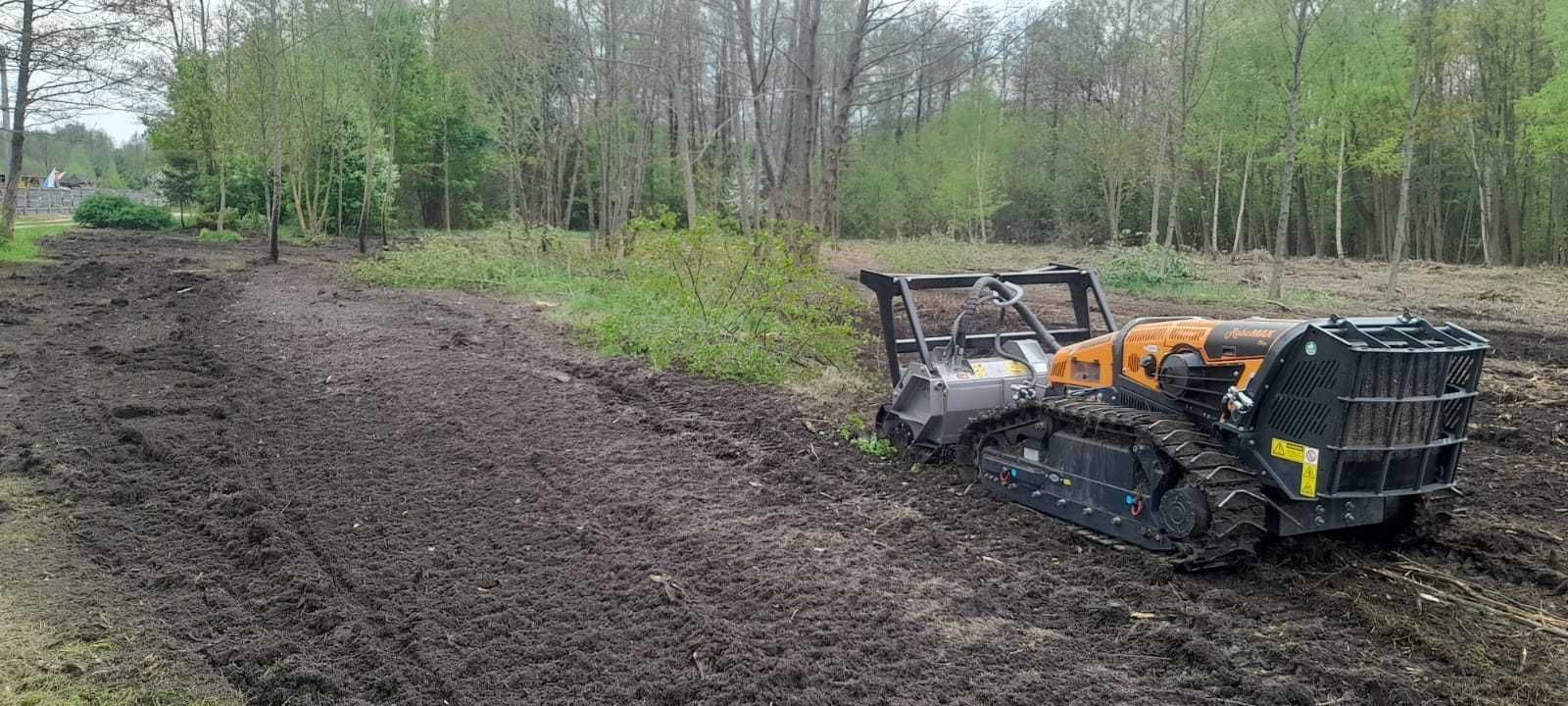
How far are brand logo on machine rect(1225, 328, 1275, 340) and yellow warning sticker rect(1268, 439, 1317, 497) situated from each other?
54cm

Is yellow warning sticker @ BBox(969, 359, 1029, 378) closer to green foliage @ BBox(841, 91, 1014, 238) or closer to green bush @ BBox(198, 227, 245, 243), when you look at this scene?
green foliage @ BBox(841, 91, 1014, 238)

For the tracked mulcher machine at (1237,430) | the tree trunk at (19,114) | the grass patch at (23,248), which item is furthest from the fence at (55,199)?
the tracked mulcher machine at (1237,430)

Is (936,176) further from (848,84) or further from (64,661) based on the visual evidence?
(64,661)

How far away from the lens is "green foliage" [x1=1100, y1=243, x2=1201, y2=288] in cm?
2139

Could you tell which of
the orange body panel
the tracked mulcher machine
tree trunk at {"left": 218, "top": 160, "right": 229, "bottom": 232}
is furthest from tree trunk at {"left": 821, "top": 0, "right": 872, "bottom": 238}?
tree trunk at {"left": 218, "top": 160, "right": 229, "bottom": 232}

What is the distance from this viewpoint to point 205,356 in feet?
35.1

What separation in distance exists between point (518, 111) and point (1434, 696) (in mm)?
26634

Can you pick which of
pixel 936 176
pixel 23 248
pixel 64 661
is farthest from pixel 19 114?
pixel 936 176

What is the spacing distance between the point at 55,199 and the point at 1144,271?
5675 cm

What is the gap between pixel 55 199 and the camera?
5288 centimetres

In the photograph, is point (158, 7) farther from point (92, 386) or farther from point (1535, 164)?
point (1535, 164)

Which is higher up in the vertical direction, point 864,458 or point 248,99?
point 248,99

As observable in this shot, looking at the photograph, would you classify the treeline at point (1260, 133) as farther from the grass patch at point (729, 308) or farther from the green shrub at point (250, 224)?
the green shrub at point (250, 224)

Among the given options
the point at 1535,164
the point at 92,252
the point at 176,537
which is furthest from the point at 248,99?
the point at 1535,164
